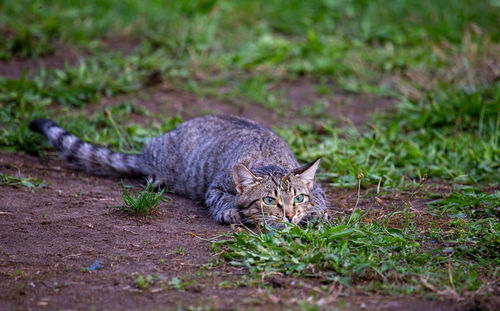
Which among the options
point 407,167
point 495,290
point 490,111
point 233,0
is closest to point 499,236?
point 495,290

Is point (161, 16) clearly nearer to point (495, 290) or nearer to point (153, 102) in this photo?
point (153, 102)

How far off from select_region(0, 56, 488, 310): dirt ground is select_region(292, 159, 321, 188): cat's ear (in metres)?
0.56

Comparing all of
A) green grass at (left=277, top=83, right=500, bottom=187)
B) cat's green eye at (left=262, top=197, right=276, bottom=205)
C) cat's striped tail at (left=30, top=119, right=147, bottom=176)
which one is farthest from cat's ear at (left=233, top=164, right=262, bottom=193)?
cat's striped tail at (left=30, top=119, right=147, bottom=176)

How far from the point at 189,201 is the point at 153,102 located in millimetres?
2664

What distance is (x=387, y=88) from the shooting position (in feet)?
27.7

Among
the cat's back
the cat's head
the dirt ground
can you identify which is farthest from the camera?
the cat's back

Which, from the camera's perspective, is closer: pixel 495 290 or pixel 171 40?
pixel 495 290

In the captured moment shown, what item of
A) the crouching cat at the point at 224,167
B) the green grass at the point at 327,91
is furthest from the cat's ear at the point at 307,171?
the green grass at the point at 327,91

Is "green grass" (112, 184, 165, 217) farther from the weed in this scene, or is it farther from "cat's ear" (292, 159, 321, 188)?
"cat's ear" (292, 159, 321, 188)

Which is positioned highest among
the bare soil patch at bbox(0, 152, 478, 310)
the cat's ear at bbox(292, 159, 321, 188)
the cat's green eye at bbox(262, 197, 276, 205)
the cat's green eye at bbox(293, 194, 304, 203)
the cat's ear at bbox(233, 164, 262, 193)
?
the cat's ear at bbox(292, 159, 321, 188)

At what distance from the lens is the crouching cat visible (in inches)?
177

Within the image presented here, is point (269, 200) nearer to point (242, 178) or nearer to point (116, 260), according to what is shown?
point (242, 178)

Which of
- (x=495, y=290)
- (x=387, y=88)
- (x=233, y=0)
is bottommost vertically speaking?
(x=495, y=290)

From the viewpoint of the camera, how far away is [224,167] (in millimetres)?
5297
